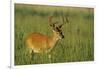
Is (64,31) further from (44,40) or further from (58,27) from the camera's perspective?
(44,40)

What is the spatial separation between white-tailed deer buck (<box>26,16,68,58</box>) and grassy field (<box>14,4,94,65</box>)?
0.13ft

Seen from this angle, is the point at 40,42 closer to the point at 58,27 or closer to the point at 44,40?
the point at 44,40

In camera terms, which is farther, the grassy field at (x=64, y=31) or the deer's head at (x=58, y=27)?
the deer's head at (x=58, y=27)

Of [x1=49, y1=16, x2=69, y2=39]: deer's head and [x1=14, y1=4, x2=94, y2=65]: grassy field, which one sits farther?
[x1=49, y1=16, x2=69, y2=39]: deer's head

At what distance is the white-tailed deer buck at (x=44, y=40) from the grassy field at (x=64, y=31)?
4cm

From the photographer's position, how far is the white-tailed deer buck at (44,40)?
2133 millimetres

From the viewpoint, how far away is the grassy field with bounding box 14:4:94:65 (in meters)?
2.09

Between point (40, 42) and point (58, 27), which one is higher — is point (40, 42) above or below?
below

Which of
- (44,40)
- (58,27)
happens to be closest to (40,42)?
(44,40)

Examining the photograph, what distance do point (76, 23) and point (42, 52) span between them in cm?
51

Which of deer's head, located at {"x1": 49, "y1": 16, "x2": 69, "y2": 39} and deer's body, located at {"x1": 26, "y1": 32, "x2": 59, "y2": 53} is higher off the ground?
deer's head, located at {"x1": 49, "y1": 16, "x2": 69, "y2": 39}

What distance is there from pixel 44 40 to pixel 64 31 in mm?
252

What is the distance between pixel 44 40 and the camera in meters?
2.18
